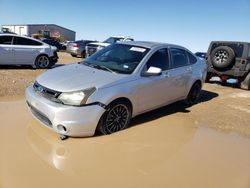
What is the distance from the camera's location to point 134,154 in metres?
4.57

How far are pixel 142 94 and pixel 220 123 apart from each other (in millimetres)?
2111

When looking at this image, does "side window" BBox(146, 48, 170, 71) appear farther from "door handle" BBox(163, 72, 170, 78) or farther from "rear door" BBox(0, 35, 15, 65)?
"rear door" BBox(0, 35, 15, 65)

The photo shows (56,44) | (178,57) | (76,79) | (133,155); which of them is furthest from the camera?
(56,44)

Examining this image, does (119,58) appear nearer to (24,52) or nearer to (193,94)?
(193,94)

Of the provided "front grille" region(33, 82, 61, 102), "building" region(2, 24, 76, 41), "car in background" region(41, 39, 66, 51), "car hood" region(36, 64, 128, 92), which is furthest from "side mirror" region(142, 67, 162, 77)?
"building" region(2, 24, 76, 41)

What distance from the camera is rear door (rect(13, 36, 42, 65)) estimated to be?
11711 millimetres

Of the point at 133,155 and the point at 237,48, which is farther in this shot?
the point at 237,48

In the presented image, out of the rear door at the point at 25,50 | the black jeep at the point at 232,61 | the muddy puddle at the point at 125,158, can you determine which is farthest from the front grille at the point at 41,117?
the black jeep at the point at 232,61

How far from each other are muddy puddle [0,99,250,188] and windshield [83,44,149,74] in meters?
1.17

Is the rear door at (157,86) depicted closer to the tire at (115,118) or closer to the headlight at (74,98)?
the tire at (115,118)

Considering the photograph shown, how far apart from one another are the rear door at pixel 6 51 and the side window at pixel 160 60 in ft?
24.1

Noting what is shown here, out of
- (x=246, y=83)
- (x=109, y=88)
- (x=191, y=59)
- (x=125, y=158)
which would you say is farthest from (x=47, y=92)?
(x=246, y=83)

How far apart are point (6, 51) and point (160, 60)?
294 inches

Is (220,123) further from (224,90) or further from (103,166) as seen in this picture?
(224,90)
